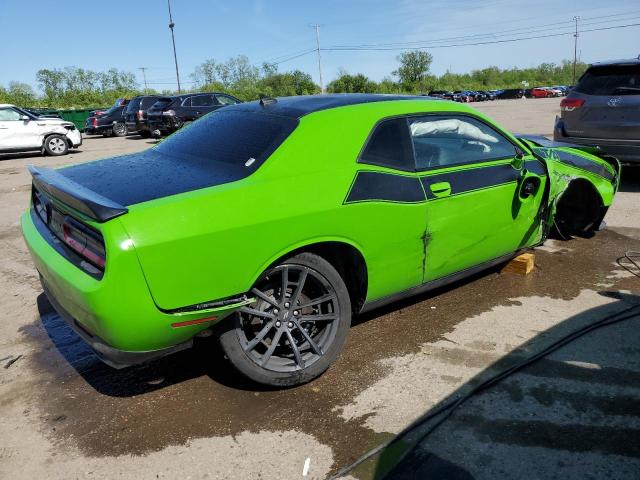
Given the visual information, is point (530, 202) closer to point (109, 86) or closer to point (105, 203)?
point (105, 203)

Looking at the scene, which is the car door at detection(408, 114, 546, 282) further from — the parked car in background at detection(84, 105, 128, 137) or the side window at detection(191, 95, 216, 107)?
the parked car in background at detection(84, 105, 128, 137)

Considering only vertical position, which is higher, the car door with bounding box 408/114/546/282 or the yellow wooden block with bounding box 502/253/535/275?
the car door with bounding box 408/114/546/282

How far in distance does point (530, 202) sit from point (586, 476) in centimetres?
238

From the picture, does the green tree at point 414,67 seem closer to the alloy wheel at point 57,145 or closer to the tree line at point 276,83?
the tree line at point 276,83

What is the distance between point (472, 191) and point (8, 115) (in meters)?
16.2

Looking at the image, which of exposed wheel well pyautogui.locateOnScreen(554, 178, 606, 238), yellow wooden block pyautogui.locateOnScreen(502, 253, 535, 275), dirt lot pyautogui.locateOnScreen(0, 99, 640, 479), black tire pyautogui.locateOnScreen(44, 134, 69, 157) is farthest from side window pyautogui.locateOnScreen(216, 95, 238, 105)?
yellow wooden block pyautogui.locateOnScreen(502, 253, 535, 275)

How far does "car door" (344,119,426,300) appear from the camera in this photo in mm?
3107

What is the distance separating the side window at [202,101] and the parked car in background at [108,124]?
7260 mm

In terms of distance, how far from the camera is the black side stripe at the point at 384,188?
3.08 metres

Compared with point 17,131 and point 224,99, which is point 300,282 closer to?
point 17,131

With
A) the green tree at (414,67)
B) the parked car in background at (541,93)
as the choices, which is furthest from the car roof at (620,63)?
the green tree at (414,67)

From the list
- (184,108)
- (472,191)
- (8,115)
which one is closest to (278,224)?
(472,191)

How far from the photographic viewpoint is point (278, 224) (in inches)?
107

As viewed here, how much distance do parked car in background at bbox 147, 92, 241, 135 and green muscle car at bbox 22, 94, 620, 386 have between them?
1453cm
